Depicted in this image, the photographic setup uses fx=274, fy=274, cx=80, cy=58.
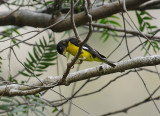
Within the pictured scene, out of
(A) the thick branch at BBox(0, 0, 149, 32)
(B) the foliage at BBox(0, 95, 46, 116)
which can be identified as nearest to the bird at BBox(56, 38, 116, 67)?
(A) the thick branch at BBox(0, 0, 149, 32)

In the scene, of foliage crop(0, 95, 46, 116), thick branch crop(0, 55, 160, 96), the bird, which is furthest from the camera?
the bird

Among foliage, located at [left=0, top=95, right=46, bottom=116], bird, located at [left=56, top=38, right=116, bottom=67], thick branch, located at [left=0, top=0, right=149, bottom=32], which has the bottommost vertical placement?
foliage, located at [left=0, top=95, right=46, bottom=116]

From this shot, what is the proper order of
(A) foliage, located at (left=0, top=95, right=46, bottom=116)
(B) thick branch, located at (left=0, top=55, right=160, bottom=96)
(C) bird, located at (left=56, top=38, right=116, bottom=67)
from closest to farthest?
(B) thick branch, located at (left=0, top=55, right=160, bottom=96) → (A) foliage, located at (left=0, top=95, right=46, bottom=116) → (C) bird, located at (left=56, top=38, right=116, bottom=67)

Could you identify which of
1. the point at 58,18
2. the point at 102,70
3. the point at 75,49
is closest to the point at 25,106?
the point at 102,70

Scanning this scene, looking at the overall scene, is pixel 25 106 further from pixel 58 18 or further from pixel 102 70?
pixel 58 18

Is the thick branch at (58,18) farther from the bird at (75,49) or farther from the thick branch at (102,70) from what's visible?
the thick branch at (102,70)

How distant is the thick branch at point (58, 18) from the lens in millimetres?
2795

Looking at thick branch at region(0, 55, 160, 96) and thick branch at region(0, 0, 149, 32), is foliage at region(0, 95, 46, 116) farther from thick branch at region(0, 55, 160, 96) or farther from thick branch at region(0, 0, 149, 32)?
thick branch at region(0, 0, 149, 32)

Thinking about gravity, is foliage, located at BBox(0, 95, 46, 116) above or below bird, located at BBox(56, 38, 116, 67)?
below

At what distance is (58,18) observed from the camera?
2.96 m

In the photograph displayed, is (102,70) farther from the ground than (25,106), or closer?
farther from the ground

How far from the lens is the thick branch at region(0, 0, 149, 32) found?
2.79m

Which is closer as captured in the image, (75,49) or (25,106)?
(25,106)

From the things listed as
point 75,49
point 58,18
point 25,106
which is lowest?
point 25,106
